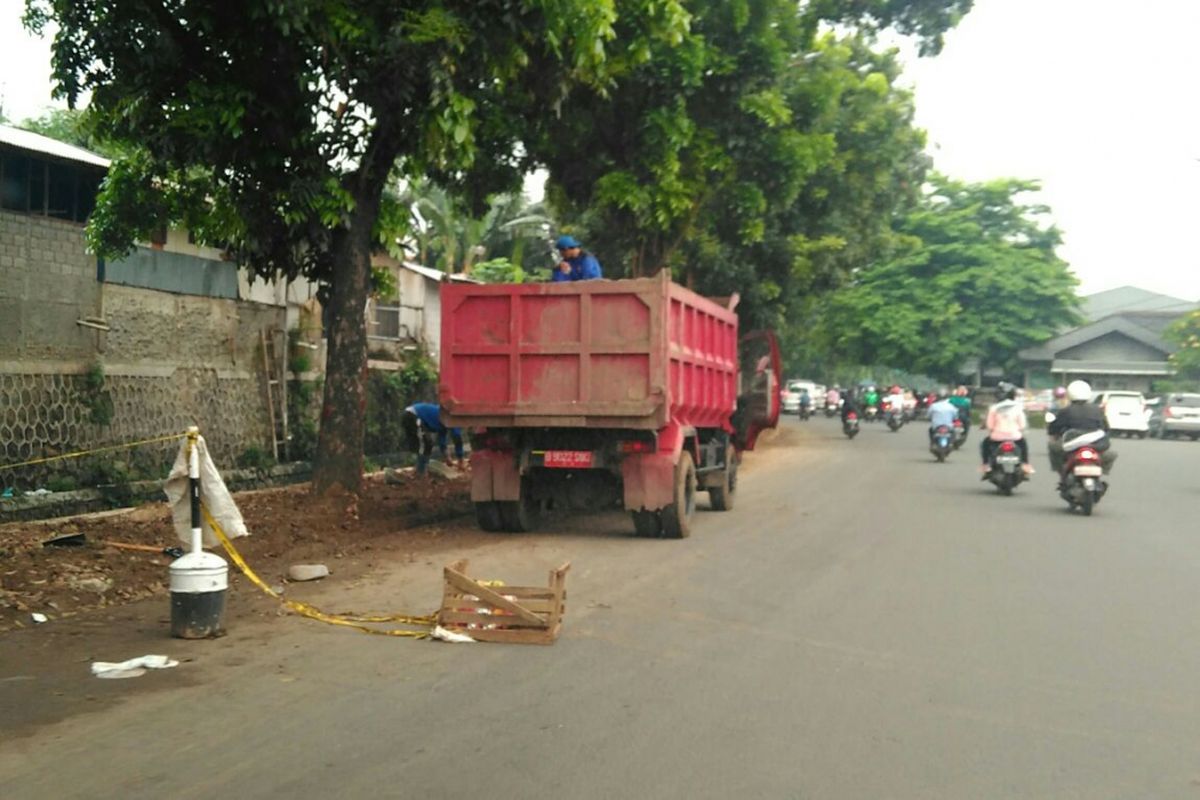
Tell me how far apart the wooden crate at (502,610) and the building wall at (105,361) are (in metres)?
8.54

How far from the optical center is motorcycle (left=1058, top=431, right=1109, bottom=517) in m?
14.8

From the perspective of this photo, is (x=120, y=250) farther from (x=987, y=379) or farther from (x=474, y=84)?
(x=987, y=379)

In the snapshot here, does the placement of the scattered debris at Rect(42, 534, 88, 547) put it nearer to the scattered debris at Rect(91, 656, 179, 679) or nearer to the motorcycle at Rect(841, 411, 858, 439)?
the scattered debris at Rect(91, 656, 179, 679)

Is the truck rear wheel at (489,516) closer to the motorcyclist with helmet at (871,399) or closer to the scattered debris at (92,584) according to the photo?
the scattered debris at (92,584)

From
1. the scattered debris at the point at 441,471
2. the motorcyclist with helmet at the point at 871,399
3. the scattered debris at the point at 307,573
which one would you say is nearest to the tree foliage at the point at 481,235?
the scattered debris at the point at 441,471

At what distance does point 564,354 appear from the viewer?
11234 mm

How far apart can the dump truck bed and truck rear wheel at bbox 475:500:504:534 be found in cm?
102

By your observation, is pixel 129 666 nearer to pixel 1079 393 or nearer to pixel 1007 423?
pixel 1079 393

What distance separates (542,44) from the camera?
1311 centimetres

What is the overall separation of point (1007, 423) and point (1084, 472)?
2471 millimetres

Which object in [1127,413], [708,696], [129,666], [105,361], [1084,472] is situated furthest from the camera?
[1127,413]

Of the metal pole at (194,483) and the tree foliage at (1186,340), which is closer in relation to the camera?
the metal pole at (194,483)

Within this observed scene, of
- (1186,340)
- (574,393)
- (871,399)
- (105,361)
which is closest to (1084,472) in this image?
(574,393)

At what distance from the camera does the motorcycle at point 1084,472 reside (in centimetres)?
1480
